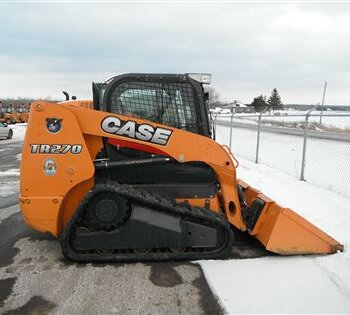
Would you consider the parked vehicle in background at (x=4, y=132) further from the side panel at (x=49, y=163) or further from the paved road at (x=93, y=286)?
the side panel at (x=49, y=163)

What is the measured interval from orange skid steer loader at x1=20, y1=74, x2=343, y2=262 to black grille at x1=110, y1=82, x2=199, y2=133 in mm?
12

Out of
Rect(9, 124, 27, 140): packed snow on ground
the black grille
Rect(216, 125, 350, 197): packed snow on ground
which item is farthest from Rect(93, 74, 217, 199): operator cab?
Rect(9, 124, 27, 140): packed snow on ground

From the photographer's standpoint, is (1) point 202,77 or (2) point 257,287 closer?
(2) point 257,287

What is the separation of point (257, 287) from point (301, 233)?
109cm

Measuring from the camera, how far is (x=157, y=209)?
4672mm

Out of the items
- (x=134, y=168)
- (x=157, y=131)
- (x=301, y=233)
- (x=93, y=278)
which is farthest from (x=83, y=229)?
(x=301, y=233)

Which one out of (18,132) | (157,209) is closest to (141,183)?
(157,209)

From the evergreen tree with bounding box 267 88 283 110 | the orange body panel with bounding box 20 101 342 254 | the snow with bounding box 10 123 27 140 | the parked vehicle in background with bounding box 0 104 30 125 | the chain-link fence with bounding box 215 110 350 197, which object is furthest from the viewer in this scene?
the evergreen tree with bounding box 267 88 283 110

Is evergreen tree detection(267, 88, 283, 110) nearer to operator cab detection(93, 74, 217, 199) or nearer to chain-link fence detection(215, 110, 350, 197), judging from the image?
chain-link fence detection(215, 110, 350, 197)

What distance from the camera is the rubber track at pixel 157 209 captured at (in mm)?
4555

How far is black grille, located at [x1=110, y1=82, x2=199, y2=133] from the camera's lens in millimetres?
4984

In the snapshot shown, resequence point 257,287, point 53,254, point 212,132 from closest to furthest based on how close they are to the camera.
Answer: point 257,287
point 53,254
point 212,132

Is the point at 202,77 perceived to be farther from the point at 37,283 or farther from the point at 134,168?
the point at 37,283

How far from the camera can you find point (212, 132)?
5504 mm
